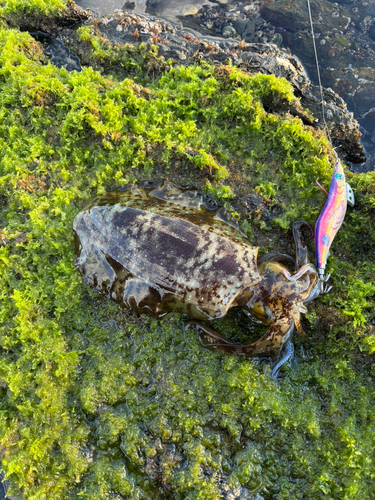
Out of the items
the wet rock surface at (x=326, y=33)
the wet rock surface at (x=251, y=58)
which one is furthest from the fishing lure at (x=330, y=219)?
the wet rock surface at (x=326, y=33)

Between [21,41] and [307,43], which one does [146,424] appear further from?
[307,43]

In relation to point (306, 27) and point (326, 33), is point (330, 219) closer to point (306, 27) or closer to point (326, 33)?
point (326, 33)

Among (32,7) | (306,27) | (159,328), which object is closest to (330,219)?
(159,328)

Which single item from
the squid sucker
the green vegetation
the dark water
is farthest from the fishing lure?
the green vegetation

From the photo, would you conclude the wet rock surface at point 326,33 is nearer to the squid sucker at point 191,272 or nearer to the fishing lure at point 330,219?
the fishing lure at point 330,219

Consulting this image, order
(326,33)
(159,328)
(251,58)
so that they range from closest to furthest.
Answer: (159,328) → (251,58) → (326,33)

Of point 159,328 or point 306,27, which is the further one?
point 306,27

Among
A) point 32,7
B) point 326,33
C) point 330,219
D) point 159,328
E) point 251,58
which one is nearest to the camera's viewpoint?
point 330,219
